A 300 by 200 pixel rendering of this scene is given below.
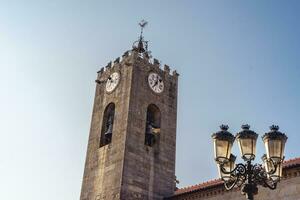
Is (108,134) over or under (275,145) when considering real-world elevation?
over

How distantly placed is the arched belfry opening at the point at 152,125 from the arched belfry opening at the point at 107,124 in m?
1.87

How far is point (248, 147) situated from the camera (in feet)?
23.9

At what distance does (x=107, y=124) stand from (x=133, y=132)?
2.43 m

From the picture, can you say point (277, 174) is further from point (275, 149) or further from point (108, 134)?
point (108, 134)

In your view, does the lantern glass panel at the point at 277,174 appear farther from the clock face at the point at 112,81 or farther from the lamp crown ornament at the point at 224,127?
the clock face at the point at 112,81

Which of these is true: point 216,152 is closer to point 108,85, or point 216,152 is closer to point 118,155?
point 118,155

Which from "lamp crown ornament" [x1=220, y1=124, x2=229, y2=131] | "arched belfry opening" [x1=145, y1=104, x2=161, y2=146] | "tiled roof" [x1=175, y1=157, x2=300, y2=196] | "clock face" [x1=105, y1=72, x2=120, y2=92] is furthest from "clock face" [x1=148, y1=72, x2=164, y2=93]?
"lamp crown ornament" [x1=220, y1=124, x2=229, y2=131]

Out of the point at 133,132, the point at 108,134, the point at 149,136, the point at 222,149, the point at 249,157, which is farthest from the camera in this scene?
the point at 108,134

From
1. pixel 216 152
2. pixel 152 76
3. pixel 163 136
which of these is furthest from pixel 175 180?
pixel 216 152

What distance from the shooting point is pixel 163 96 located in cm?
2336

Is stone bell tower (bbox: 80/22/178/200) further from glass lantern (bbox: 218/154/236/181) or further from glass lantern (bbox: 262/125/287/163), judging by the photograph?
glass lantern (bbox: 262/125/287/163)

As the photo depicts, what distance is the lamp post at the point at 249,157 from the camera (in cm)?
724

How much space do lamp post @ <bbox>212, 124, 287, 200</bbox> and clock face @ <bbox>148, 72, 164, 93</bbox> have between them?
51.2ft

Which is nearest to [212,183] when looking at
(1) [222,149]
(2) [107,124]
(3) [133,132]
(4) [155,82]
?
(3) [133,132]
